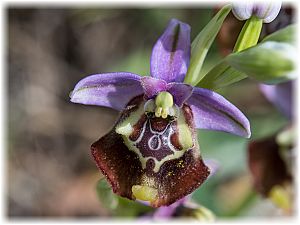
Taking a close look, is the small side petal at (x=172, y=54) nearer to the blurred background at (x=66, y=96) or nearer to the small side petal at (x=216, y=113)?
the small side petal at (x=216, y=113)

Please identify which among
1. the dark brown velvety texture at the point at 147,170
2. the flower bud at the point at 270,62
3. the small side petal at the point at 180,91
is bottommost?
the dark brown velvety texture at the point at 147,170

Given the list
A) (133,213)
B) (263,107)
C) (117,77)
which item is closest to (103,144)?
(117,77)

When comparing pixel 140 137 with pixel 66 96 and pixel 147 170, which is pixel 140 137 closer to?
pixel 147 170

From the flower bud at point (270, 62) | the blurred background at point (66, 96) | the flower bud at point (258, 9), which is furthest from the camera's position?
the blurred background at point (66, 96)

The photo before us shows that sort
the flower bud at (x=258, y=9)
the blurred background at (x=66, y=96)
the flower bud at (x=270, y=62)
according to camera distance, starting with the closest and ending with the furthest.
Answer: the flower bud at (x=270, y=62) < the flower bud at (x=258, y=9) < the blurred background at (x=66, y=96)

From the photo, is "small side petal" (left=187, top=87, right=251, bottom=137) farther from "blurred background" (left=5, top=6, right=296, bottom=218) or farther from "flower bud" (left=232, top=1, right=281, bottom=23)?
"blurred background" (left=5, top=6, right=296, bottom=218)

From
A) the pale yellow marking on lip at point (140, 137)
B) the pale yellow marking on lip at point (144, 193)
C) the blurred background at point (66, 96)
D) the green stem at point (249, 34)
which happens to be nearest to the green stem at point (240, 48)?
the green stem at point (249, 34)

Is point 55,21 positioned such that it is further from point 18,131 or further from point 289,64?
point 289,64
